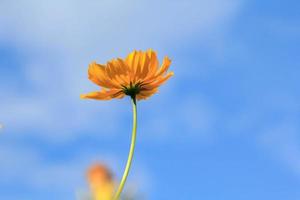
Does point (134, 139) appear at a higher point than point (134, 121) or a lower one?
lower

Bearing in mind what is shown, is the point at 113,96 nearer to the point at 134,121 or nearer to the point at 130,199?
the point at 134,121

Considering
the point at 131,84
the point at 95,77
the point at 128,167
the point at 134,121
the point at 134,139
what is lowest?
the point at 128,167

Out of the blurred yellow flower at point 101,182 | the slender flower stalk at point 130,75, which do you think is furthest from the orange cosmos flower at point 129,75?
the blurred yellow flower at point 101,182

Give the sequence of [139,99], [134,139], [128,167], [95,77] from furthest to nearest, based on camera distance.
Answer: [139,99], [95,77], [134,139], [128,167]

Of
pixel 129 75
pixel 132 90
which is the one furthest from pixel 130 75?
pixel 132 90

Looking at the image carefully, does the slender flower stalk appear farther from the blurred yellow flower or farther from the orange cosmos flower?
the blurred yellow flower

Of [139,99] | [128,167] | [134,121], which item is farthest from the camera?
[139,99]

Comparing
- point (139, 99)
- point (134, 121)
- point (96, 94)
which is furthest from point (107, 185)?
point (139, 99)
